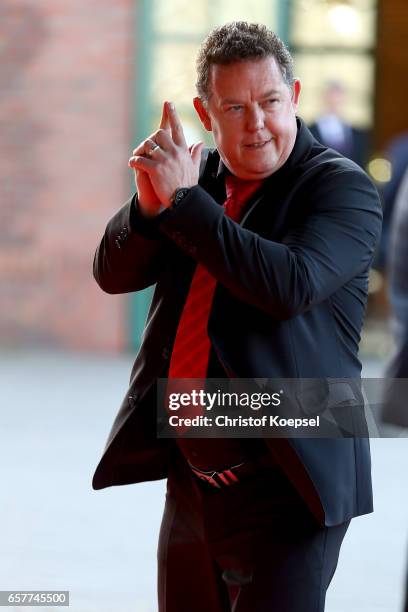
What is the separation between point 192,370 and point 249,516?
301mm

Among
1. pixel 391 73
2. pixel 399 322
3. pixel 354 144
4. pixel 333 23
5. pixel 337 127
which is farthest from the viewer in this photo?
pixel 391 73

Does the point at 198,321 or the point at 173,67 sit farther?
the point at 173,67

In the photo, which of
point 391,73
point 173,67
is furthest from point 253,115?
point 391,73

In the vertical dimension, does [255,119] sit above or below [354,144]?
above

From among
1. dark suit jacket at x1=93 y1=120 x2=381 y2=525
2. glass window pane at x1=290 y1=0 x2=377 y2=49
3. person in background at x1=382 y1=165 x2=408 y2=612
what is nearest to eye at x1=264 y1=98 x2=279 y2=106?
dark suit jacket at x1=93 y1=120 x2=381 y2=525

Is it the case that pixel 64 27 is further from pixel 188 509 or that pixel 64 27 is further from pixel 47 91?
pixel 188 509

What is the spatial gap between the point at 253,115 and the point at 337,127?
740 centimetres

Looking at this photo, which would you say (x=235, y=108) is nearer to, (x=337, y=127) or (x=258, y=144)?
(x=258, y=144)

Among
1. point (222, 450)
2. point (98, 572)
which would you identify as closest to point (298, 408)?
point (222, 450)

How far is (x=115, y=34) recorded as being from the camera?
9406 mm

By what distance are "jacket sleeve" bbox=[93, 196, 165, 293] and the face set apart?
0.70ft

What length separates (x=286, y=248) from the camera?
233 centimetres

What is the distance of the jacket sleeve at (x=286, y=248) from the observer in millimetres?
2299

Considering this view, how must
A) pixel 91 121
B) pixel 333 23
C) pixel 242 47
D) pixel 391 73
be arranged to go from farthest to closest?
pixel 391 73 < pixel 333 23 < pixel 91 121 < pixel 242 47
